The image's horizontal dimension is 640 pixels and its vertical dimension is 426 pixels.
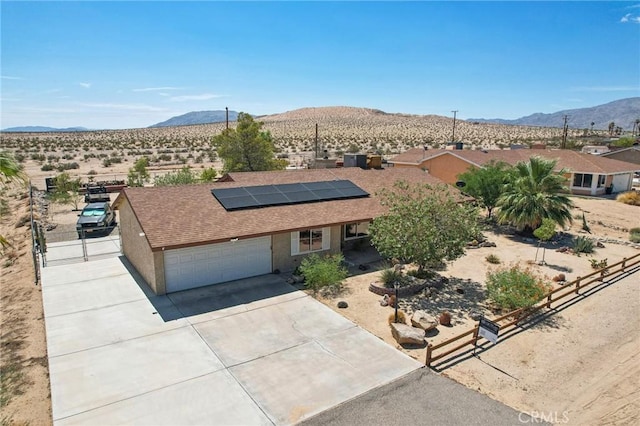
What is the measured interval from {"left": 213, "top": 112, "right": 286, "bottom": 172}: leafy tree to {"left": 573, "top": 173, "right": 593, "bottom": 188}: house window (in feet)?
104

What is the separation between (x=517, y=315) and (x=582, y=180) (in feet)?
113

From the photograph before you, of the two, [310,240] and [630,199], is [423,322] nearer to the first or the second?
[310,240]

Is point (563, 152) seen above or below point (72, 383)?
above

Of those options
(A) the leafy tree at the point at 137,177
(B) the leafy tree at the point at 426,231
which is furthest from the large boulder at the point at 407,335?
(A) the leafy tree at the point at 137,177

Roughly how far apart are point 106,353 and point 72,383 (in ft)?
4.88

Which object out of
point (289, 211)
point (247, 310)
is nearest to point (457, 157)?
point (289, 211)

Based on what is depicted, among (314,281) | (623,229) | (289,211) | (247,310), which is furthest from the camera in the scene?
(623,229)

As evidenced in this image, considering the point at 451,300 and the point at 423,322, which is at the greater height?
the point at 423,322

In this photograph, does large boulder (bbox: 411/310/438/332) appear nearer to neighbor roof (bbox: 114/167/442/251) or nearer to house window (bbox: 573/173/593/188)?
neighbor roof (bbox: 114/167/442/251)

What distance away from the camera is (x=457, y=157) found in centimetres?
3984

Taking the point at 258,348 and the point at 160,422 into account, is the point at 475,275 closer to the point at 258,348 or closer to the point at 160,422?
the point at 258,348

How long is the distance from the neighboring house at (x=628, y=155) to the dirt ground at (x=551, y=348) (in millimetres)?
36865

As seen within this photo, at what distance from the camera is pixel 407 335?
12.9m

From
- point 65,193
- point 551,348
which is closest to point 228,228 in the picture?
point 551,348
